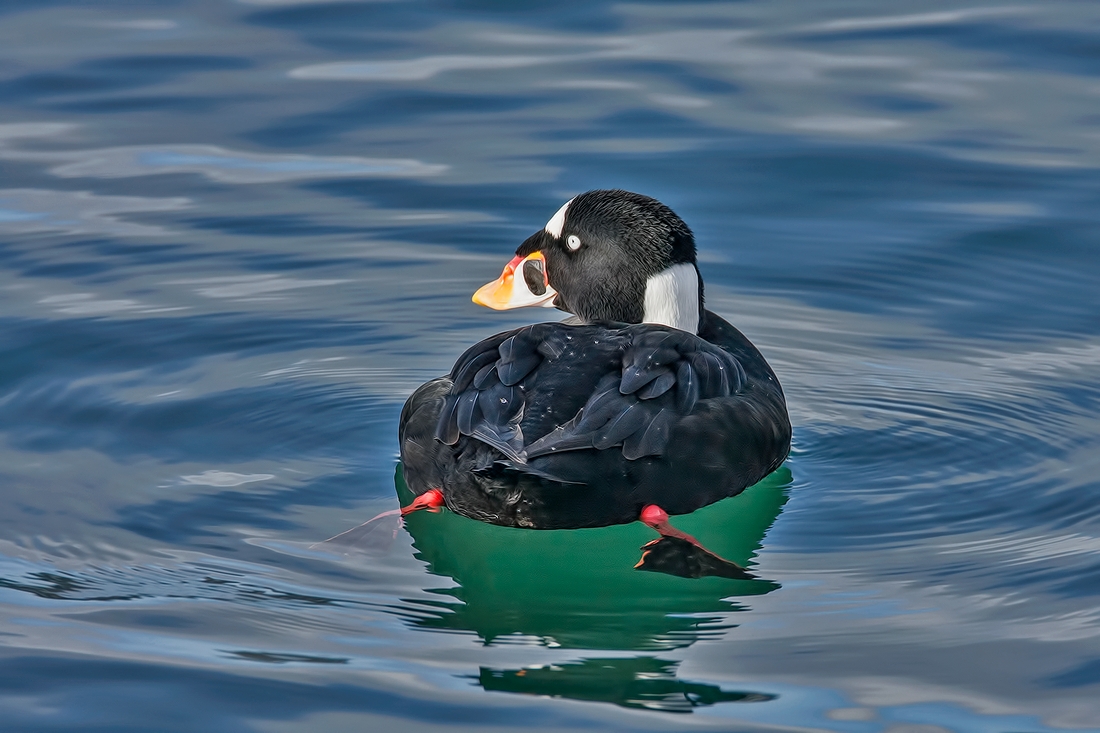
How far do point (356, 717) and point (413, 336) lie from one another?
361cm

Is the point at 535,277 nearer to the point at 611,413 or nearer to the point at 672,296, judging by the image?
the point at 672,296

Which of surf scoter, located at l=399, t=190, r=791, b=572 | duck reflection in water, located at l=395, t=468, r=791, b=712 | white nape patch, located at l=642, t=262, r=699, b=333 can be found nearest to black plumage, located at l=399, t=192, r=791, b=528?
surf scoter, located at l=399, t=190, r=791, b=572

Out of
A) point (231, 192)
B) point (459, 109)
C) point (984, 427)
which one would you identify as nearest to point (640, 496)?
point (984, 427)

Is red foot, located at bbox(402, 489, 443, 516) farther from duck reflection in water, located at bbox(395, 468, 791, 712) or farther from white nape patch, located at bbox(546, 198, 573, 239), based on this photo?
white nape patch, located at bbox(546, 198, 573, 239)

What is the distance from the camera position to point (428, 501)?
19.4 ft

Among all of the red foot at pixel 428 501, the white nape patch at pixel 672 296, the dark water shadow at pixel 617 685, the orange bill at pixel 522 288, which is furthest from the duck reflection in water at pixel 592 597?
the orange bill at pixel 522 288

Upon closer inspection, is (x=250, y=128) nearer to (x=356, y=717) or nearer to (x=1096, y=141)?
(x=1096, y=141)

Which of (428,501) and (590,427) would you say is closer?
(590,427)

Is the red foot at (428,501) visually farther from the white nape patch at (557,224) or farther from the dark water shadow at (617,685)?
the white nape patch at (557,224)

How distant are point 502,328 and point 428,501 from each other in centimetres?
241

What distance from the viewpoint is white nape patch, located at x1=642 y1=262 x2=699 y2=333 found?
6.62 m

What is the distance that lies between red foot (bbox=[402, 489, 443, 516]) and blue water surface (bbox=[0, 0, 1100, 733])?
94 mm

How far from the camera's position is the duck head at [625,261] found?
6625 millimetres

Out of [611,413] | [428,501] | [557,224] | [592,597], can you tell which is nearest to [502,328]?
[557,224]
